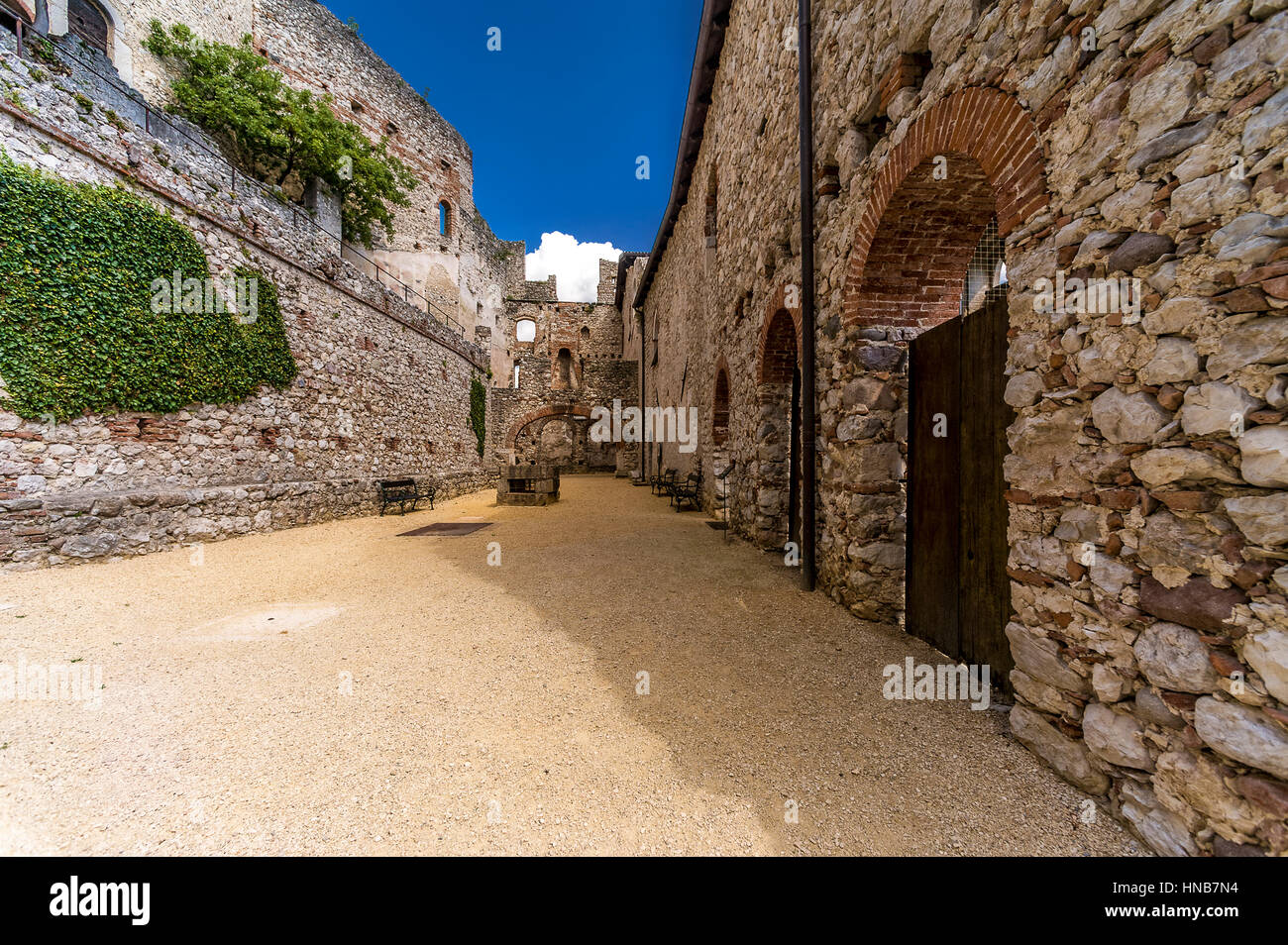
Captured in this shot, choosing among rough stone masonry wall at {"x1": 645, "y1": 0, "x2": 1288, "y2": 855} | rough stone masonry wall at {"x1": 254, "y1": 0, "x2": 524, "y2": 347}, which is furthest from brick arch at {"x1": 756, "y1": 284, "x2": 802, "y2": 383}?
rough stone masonry wall at {"x1": 254, "y1": 0, "x2": 524, "y2": 347}

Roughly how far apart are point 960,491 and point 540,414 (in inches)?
715

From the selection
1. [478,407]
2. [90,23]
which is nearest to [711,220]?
[478,407]

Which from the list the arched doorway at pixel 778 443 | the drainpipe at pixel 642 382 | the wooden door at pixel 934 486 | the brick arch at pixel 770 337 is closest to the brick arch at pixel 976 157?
the wooden door at pixel 934 486

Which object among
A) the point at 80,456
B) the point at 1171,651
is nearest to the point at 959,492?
the point at 1171,651

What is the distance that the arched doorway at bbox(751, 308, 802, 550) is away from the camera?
575 cm

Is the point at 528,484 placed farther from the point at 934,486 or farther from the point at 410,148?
the point at 410,148

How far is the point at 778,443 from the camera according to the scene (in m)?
6.04

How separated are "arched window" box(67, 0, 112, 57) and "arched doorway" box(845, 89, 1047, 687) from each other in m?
17.9

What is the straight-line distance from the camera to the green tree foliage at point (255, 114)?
11516 millimetres

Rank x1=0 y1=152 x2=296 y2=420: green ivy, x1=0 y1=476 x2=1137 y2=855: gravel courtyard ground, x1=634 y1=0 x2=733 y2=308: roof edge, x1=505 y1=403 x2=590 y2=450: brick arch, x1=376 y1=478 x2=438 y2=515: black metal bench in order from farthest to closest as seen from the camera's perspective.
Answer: x1=505 y1=403 x2=590 y2=450: brick arch < x1=376 y1=478 x2=438 y2=515: black metal bench < x1=634 y1=0 x2=733 y2=308: roof edge < x1=0 y1=152 x2=296 y2=420: green ivy < x1=0 y1=476 x2=1137 y2=855: gravel courtyard ground

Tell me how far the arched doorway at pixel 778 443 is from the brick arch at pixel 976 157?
2322 mm

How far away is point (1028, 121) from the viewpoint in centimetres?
208

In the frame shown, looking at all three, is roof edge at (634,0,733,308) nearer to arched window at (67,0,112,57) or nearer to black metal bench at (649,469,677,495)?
black metal bench at (649,469,677,495)

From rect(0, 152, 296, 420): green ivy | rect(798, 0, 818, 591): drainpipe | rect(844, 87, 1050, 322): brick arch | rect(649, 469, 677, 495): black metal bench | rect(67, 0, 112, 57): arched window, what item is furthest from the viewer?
rect(649, 469, 677, 495): black metal bench
